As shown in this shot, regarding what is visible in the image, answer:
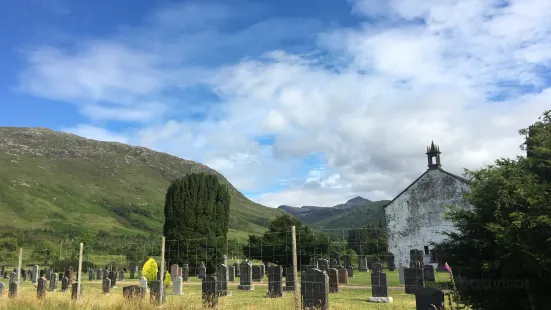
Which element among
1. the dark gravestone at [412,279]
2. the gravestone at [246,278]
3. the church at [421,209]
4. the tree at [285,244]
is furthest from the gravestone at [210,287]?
the church at [421,209]

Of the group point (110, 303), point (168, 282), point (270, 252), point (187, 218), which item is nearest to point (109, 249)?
point (187, 218)

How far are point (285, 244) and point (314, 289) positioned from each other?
18.3 m

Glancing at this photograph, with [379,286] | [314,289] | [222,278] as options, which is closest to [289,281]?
[222,278]

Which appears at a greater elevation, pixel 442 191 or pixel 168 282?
pixel 442 191

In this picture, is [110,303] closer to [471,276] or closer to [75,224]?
[471,276]

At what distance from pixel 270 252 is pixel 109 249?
146 feet

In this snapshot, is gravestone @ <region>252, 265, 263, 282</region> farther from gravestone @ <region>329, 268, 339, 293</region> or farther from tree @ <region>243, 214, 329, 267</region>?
gravestone @ <region>329, 268, 339, 293</region>

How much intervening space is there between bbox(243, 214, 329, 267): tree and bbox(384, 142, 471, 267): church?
12.4 m

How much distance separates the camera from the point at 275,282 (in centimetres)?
1839

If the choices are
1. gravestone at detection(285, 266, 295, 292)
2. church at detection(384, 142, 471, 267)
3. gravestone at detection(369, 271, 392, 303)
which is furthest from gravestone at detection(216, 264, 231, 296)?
church at detection(384, 142, 471, 267)

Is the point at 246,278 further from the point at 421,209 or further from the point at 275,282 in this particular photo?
the point at 421,209

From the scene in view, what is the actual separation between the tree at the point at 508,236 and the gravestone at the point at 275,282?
11.1m

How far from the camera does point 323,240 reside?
113 ft

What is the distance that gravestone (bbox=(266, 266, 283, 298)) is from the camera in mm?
18219
